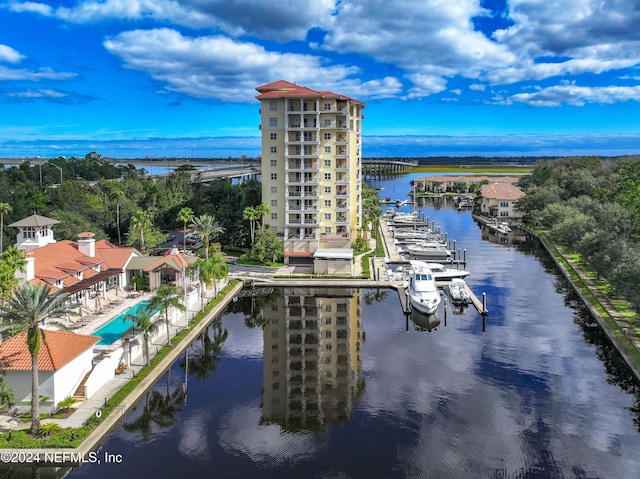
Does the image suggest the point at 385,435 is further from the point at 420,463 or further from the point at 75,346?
the point at 75,346

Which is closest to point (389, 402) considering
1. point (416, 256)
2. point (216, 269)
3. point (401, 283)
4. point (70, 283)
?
point (216, 269)

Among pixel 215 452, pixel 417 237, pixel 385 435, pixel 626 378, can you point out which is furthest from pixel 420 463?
pixel 417 237

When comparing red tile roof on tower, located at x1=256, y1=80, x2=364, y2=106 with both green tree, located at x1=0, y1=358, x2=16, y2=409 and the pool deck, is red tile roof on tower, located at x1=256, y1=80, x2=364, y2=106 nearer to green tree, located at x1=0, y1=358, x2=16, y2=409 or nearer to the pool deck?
the pool deck

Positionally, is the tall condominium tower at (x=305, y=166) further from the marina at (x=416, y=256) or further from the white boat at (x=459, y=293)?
the white boat at (x=459, y=293)

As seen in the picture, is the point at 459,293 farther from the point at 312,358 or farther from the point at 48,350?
the point at 48,350

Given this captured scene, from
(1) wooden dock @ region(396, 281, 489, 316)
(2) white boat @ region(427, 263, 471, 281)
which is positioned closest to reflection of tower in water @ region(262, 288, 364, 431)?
(1) wooden dock @ region(396, 281, 489, 316)

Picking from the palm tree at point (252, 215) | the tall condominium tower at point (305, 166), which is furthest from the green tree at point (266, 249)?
the palm tree at point (252, 215)

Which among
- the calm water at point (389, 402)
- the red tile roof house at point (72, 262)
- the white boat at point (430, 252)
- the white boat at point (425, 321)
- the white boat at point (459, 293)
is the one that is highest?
the red tile roof house at point (72, 262)
